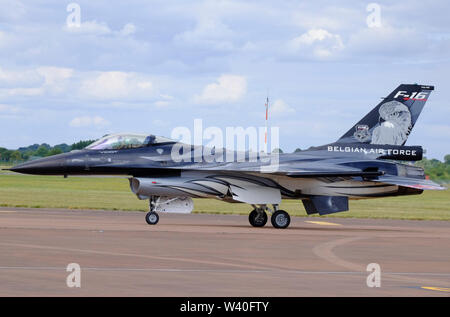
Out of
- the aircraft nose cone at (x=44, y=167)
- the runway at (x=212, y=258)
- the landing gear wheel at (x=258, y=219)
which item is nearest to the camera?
the runway at (x=212, y=258)

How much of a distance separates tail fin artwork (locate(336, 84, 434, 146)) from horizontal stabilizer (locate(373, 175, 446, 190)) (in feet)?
5.60

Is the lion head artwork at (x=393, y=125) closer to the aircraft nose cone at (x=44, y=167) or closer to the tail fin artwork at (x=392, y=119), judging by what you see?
the tail fin artwork at (x=392, y=119)

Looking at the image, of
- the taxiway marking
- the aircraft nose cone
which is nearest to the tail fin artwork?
the aircraft nose cone

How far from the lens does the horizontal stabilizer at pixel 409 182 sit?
27359mm

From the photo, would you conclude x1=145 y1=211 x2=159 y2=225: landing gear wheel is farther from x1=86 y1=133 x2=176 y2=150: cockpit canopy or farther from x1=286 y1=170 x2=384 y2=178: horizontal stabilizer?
x1=286 y1=170 x2=384 y2=178: horizontal stabilizer

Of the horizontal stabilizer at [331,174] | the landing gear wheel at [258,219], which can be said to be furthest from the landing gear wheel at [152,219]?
the horizontal stabilizer at [331,174]

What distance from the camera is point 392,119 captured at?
2941cm

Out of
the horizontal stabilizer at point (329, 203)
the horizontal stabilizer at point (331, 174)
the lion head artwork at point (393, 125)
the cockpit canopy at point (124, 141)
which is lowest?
the horizontal stabilizer at point (329, 203)

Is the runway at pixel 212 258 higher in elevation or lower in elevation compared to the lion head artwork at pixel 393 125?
lower

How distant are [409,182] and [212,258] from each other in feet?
41.4

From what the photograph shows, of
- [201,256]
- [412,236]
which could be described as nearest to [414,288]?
[201,256]

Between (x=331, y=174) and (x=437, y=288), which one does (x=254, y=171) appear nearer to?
(x=331, y=174)

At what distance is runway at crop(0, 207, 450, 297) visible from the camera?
1255cm

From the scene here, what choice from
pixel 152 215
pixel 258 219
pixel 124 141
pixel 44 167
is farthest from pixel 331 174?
pixel 44 167
